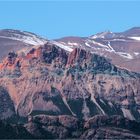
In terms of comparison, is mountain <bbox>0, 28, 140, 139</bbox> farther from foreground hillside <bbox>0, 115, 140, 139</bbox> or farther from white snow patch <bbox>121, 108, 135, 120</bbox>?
foreground hillside <bbox>0, 115, 140, 139</bbox>

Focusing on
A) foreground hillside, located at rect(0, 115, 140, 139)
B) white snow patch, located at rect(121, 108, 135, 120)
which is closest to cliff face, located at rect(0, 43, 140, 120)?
white snow patch, located at rect(121, 108, 135, 120)

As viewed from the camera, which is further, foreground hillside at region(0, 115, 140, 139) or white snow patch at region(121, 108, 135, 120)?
white snow patch at region(121, 108, 135, 120)

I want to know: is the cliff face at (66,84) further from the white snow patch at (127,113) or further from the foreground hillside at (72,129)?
the foreground hillside at (72,129)

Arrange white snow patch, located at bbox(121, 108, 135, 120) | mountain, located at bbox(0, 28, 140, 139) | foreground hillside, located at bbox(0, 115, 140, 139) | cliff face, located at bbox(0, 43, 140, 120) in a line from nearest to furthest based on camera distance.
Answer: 1. foreground hillside, located at bbox(0, 115, 140, 139)
2. mountain, located at bbox(0, 28, 140, 139)
3. white snow patch, located at bbox(121, 108, 135, 120)
4. cliff face, located at bbox(0, 43, 140, 120)

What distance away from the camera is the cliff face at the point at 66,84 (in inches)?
5792

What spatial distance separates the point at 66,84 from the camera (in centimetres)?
15688

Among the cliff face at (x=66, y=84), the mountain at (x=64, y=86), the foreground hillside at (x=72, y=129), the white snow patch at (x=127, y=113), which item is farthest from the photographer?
the cliff face at (x=66, y=84)

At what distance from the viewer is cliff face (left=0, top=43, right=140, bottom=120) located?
483 feet

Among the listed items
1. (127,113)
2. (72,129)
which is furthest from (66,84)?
(72,129)

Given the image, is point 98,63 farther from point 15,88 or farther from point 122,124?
point 122,124

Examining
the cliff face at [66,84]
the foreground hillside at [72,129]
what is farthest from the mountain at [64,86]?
the foreground hillside at [72,129]

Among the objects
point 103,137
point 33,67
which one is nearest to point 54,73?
point 33,67

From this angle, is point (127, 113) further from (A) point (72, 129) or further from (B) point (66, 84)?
(A) point (72, 129)

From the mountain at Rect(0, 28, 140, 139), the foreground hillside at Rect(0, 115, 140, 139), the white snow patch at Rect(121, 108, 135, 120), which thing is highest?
the mountain at Rect(0, 28, 140, 139)
